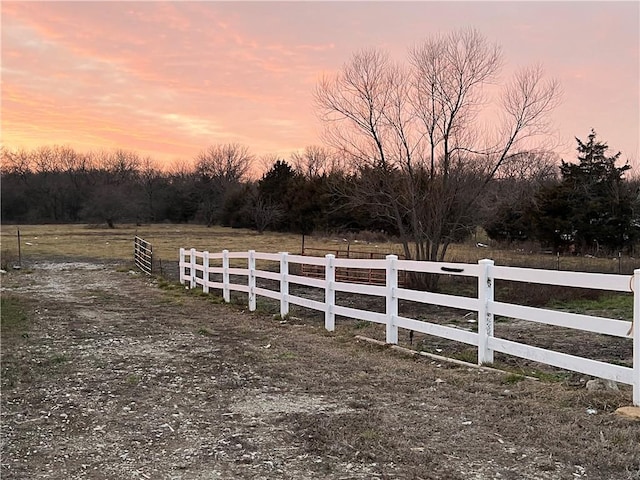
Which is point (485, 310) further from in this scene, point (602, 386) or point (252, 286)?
point (252, 286)

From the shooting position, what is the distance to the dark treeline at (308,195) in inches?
798

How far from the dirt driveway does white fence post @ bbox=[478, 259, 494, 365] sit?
0.29m

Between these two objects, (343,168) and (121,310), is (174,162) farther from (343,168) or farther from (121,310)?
(121,310)

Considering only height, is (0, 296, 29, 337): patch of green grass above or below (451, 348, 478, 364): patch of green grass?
below

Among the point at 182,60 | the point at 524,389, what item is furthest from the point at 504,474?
the point at 182,60

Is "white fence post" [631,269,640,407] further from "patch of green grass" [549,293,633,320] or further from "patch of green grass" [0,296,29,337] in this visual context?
"patch of green grass" [549,293,633,320]

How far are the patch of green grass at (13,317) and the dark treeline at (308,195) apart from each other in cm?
1093

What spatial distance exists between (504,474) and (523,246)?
33.4 m

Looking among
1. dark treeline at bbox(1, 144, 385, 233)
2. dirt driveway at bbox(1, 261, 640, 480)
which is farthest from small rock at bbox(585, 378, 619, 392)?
dark treeline at bbox(1, 144, 385, 233)

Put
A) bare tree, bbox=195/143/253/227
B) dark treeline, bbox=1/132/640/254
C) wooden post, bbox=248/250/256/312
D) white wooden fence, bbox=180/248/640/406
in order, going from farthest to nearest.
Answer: bare tree, bbox=195/143/253/227 < dark treeline, bbox=1/132/640/254 < wooden post, bbox=248/250/256/312 < white wooden fence, bbox=180/248/640/406

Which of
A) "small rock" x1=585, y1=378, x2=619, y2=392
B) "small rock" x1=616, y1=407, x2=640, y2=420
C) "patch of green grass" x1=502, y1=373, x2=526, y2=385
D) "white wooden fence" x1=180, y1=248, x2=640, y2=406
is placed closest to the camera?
"small rock" x1=616, y1=407, x2=640, y2=420

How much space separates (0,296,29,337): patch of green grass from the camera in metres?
8.97

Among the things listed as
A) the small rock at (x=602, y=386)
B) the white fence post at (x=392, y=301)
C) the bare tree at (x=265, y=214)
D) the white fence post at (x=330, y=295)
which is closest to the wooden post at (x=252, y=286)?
the white fence post at (x=330, y=295)

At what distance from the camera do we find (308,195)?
184 feet
